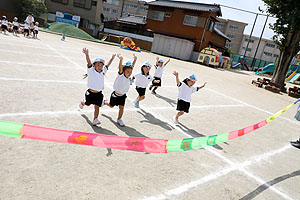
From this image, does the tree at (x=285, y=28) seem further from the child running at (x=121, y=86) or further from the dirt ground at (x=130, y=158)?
the child running at (x=121, y=86)

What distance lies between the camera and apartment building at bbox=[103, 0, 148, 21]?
63906 mm

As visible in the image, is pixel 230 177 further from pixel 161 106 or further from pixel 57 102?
pixel 57 102

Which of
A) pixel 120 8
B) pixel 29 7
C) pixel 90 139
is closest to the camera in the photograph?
pixel 90 139

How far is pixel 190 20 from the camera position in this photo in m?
34.0

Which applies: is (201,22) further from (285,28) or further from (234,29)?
(234,29)

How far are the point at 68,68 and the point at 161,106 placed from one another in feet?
16.6

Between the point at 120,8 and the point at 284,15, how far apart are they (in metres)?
55.7

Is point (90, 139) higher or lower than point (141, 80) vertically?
lower

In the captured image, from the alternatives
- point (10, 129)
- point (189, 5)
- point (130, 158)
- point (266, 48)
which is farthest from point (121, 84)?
point (266, 48)

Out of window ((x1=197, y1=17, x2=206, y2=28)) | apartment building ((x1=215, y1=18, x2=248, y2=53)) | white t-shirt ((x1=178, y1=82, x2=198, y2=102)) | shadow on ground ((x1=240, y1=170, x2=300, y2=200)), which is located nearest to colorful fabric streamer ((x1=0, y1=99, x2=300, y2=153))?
shadow on ground ((x1=240, y1=170, x2=300, y2=200))

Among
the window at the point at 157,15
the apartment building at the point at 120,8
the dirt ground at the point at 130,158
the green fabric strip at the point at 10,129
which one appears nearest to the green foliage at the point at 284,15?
the dirt ground at the point at 130,158

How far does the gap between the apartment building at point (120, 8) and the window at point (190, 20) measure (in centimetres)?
3393

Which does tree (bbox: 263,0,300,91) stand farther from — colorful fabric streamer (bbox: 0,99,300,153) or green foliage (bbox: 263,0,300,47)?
colorful fabric streamer (bbox: 0,99,300,153)

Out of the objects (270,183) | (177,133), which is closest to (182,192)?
(270,183)
